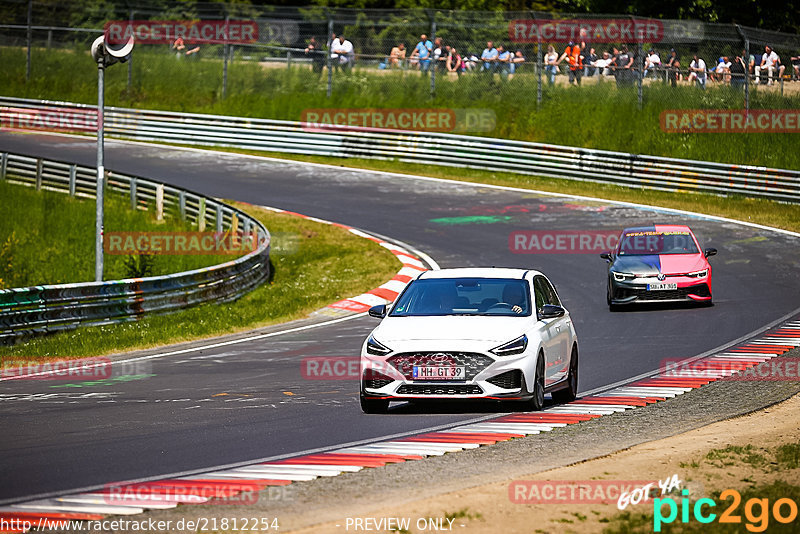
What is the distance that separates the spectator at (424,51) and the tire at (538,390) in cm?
2812

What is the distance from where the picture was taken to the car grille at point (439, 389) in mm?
11656

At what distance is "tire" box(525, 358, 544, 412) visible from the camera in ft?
39.1

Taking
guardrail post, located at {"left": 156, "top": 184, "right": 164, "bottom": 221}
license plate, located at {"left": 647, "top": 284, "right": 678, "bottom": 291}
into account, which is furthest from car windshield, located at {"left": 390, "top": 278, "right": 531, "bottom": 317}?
guardrail post, located at {"left": 156, "top": 184, "right": 164, "bottom": 221}

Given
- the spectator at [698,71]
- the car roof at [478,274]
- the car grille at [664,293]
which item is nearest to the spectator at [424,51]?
the spectator at [698,71]

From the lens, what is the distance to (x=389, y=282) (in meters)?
24.2

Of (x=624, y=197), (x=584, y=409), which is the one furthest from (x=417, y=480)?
(x=624, y=197)

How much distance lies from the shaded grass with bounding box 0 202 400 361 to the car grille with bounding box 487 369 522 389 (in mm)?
8210

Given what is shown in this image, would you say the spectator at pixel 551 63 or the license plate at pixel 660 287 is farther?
the spectator at pixel 551 63

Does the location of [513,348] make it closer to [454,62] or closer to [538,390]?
[538,390]

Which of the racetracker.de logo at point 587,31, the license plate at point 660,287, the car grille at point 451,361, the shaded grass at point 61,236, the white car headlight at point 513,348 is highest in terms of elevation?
the racetracker.de logo at point 587,31

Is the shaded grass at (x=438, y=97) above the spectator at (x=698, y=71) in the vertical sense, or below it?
below

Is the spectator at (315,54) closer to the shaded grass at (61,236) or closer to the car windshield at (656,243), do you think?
the shaded grass at (61,236)

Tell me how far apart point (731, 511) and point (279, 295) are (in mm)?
16976

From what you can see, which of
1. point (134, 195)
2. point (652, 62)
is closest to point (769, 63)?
point (652, 62)
